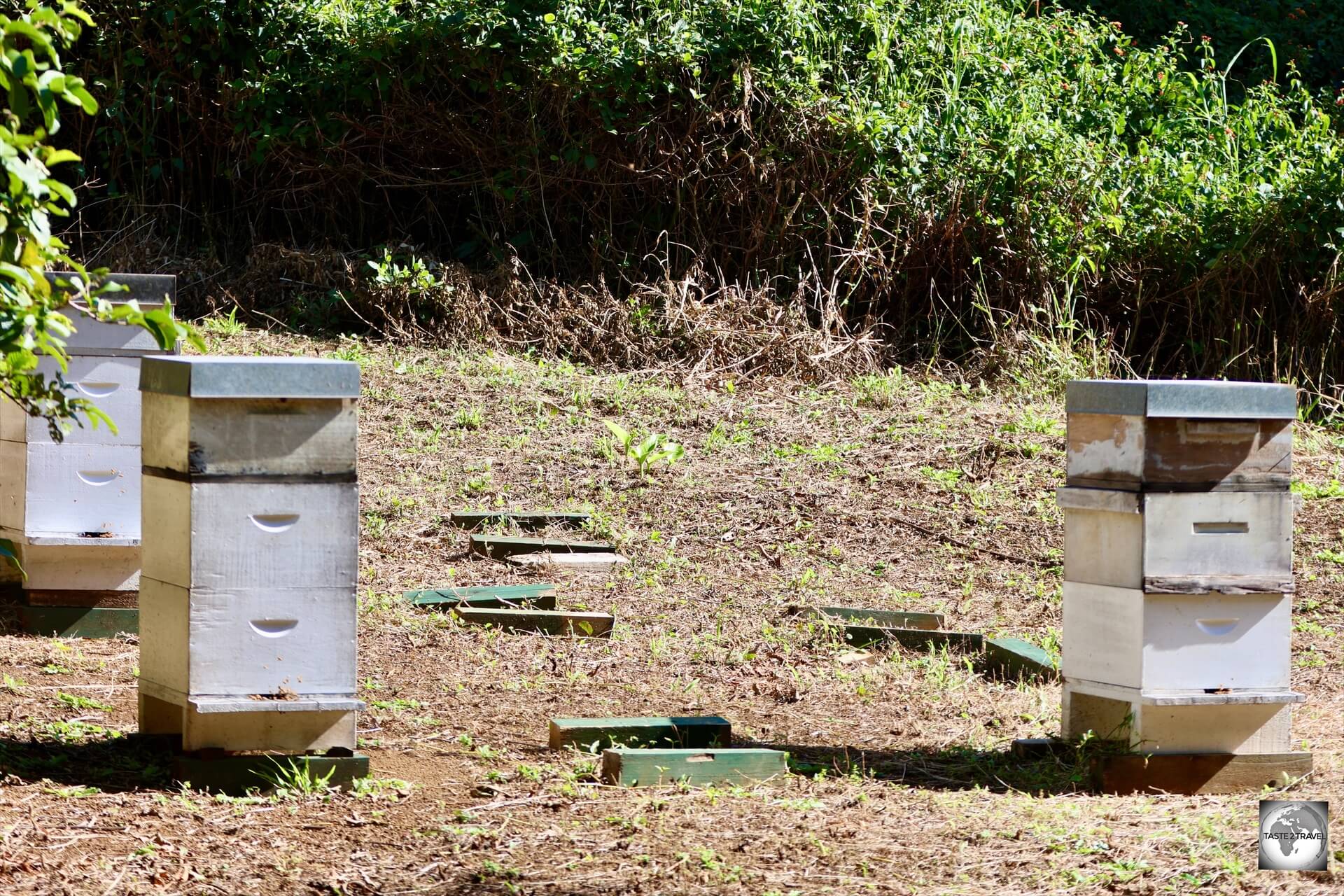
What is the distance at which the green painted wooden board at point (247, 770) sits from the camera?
3.47 meters

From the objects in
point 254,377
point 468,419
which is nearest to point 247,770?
point 254,377

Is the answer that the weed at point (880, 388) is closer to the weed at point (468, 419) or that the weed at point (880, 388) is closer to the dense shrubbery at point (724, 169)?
the dense shrubbery at point (724, 169)

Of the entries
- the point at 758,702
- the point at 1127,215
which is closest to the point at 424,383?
the point at 758,702

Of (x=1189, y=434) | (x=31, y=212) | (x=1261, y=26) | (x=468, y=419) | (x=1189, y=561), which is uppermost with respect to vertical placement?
(x=1261, y=26)

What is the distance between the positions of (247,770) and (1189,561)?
2.52 m

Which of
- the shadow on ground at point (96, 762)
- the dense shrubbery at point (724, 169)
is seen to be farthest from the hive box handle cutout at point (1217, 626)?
the dense shrubbery at point (724, 169)

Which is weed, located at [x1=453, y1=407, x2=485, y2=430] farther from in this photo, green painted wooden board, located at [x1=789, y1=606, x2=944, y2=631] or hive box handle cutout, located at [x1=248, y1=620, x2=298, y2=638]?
hive box handle cutout, located at [x1=248, y1=620, x2=298, y2=638]

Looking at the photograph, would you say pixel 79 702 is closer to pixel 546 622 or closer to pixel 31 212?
pixel 546 622

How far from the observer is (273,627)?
351cm

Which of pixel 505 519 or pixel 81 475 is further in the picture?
pixel 505 519

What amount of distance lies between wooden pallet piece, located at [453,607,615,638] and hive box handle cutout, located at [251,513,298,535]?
1908 mm

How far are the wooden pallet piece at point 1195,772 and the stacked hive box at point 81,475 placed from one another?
Result: 3.17m

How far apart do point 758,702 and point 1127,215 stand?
20.2 feet

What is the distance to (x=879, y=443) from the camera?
26.3 ft
